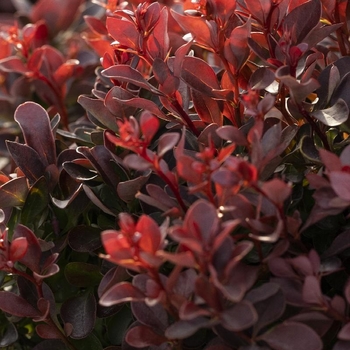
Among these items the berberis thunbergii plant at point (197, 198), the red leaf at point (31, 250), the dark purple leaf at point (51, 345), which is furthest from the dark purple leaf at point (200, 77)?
the dark purple leaf at point (51, 345)

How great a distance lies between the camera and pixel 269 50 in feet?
3.42

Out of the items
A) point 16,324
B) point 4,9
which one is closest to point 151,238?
point 16,324

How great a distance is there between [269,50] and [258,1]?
0.08m

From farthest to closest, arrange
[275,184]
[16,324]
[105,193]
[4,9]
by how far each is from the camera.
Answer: [4,9], [16,324], [105,193], [275,184]

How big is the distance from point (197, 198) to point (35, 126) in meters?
0.32

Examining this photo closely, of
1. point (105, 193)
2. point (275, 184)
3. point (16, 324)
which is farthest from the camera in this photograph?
point (16, 324)

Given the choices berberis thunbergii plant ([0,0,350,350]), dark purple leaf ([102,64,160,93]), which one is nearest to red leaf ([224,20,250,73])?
berberis thunbergii plant ([0,0,350,350])

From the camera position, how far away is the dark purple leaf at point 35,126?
1.09m

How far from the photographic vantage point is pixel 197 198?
37.5 inches

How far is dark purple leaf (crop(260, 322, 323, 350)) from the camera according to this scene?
2.58ft

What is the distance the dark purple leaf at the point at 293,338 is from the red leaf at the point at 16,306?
0.36 m

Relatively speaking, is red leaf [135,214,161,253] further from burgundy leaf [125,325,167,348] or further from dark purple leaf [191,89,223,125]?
dark purple leaf [191,89,223,125]

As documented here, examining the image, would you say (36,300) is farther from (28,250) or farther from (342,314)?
(342,314)

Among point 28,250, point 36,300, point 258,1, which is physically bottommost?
point 36,300
